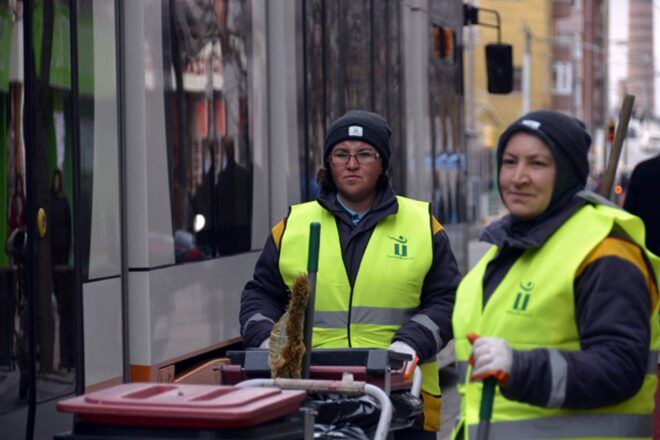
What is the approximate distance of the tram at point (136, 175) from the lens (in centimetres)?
536

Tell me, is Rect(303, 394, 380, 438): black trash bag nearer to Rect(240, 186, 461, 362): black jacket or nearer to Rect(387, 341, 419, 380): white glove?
Rect(387, 341, 419, 380): white glove

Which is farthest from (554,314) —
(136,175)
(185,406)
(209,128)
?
(209,128)

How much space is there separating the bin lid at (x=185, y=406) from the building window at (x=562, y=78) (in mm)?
77133

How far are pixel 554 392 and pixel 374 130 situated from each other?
2.11 m

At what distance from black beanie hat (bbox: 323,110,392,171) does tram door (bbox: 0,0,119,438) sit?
3.25 feet

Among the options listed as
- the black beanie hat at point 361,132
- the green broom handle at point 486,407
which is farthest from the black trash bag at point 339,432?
the black beanie hat at point 361,132

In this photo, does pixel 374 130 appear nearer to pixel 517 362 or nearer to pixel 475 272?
pixel 475 272

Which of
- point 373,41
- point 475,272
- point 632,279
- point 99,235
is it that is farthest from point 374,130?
point 373,41

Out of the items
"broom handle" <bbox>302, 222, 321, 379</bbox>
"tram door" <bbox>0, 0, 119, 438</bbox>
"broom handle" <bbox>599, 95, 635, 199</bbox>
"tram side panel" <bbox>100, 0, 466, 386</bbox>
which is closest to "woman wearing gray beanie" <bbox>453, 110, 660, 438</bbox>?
"broom handle" <bbox>302, 222, 321, 379</bbox>

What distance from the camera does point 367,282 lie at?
514 centimetres

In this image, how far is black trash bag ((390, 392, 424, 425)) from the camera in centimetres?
473

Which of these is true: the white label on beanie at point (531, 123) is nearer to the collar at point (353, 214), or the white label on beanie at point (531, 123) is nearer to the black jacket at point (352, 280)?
the black jacket at point (352, 280)

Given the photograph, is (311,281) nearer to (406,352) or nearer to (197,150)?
(406,352)

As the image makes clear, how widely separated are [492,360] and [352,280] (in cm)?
196
